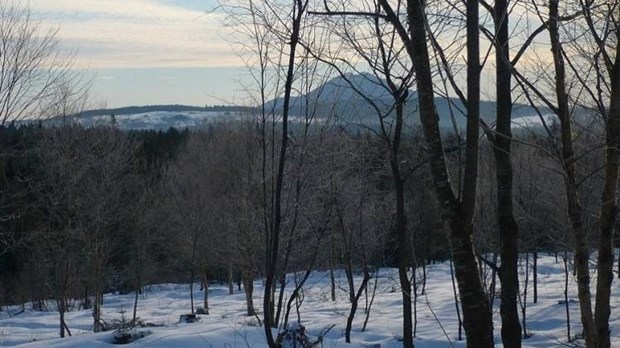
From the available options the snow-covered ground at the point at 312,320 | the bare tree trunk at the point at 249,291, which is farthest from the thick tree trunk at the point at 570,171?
the bare tree trunk at the point at 249,291

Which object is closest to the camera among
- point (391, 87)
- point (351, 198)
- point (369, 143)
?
point (391, 87)

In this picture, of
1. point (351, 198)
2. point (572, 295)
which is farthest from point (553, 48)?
point (572, 295)

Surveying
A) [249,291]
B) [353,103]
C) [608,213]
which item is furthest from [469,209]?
[249,291]

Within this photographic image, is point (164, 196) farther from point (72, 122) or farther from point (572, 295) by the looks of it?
point (572, 295)

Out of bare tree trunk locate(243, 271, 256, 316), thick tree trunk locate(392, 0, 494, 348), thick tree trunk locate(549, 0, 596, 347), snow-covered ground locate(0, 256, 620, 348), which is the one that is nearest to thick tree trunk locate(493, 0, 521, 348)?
thick tree trunk locate(549, 0, 596, 347)

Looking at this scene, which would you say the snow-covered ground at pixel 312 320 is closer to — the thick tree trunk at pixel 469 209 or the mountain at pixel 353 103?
the mountain at pixel 353 103

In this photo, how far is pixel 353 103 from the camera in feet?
32.1

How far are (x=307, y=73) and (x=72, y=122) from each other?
52.0ft

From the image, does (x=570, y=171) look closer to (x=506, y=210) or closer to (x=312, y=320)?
(x=506, y=210)

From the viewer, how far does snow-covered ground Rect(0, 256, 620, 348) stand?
29.5 feet

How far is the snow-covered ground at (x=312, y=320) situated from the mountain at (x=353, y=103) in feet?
8.12

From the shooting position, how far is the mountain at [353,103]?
21.8ft

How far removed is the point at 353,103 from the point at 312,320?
13.4m

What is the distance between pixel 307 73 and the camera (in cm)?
682
